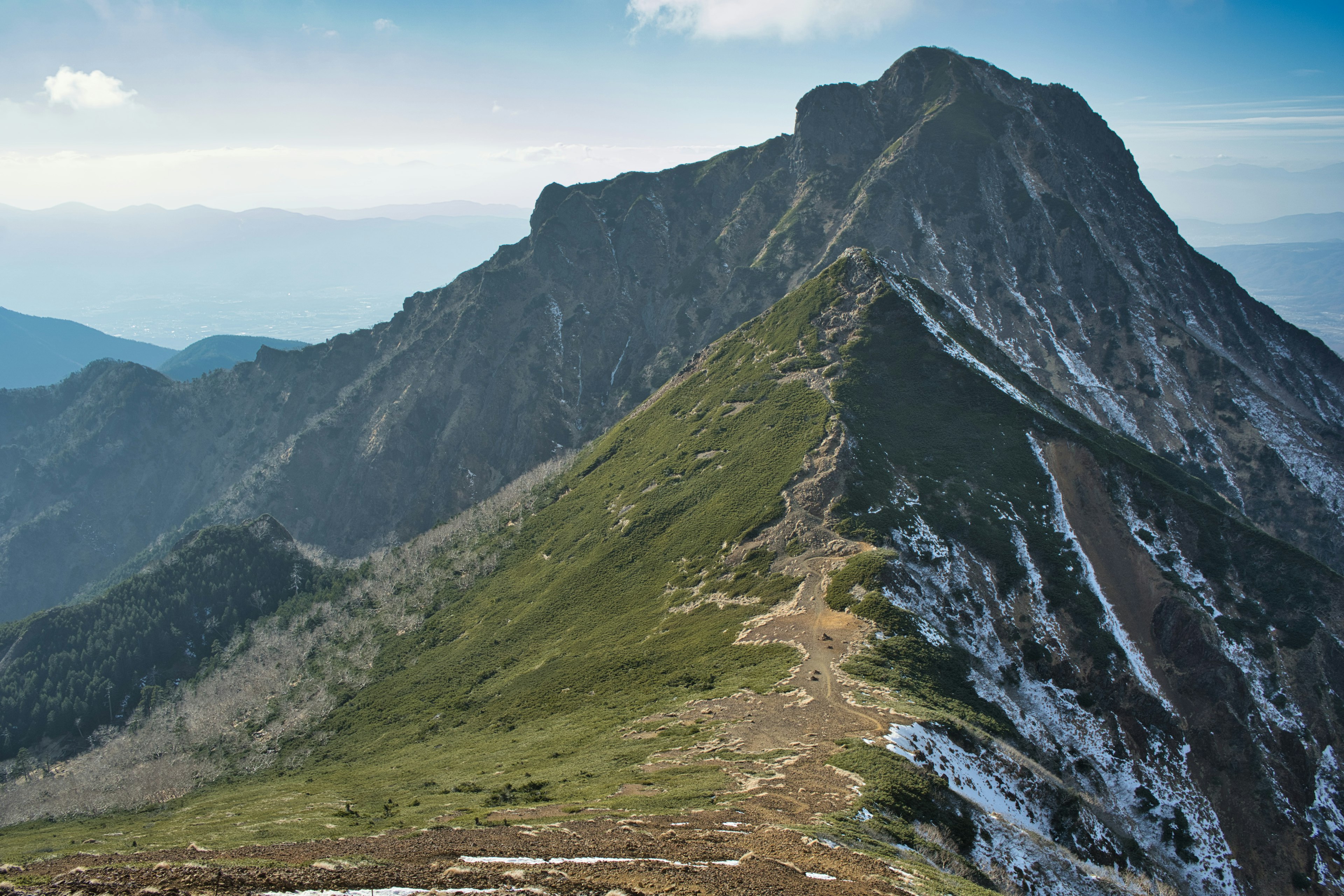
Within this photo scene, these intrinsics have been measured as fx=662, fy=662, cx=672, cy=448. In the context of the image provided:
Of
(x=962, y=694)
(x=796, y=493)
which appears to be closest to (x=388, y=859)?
(x=962, y=694)

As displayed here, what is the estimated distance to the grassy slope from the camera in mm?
53500

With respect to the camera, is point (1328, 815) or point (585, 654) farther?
point (585, 654)

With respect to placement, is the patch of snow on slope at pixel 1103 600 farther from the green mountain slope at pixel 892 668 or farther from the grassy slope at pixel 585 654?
the grassy slope at pixel 585 654

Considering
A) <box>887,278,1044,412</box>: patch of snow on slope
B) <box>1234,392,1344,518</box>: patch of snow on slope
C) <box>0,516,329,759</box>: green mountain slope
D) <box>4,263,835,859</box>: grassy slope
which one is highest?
<box>887,278,1044,412</box>: patch of snow on slope

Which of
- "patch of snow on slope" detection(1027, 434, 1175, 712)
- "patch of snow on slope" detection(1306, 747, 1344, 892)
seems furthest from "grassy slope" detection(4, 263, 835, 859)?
"patch of snow on slope" detection(1306, 747, 1344, 892)

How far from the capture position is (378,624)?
5049 inches

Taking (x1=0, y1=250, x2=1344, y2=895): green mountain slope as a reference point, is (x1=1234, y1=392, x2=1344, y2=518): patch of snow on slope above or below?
above

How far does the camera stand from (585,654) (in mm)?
84062

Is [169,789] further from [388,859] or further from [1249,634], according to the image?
[1249,634]

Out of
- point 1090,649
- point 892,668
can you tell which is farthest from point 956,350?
point 892,668

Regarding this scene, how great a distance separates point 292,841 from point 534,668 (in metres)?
47.2

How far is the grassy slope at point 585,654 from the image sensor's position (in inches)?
2106

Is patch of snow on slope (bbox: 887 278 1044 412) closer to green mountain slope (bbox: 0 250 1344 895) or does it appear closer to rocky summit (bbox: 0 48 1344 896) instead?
green mountain slope (bbox: 0 250 1344 895)

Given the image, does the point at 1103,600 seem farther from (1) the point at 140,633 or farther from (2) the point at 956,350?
(1) the point at 140,633
